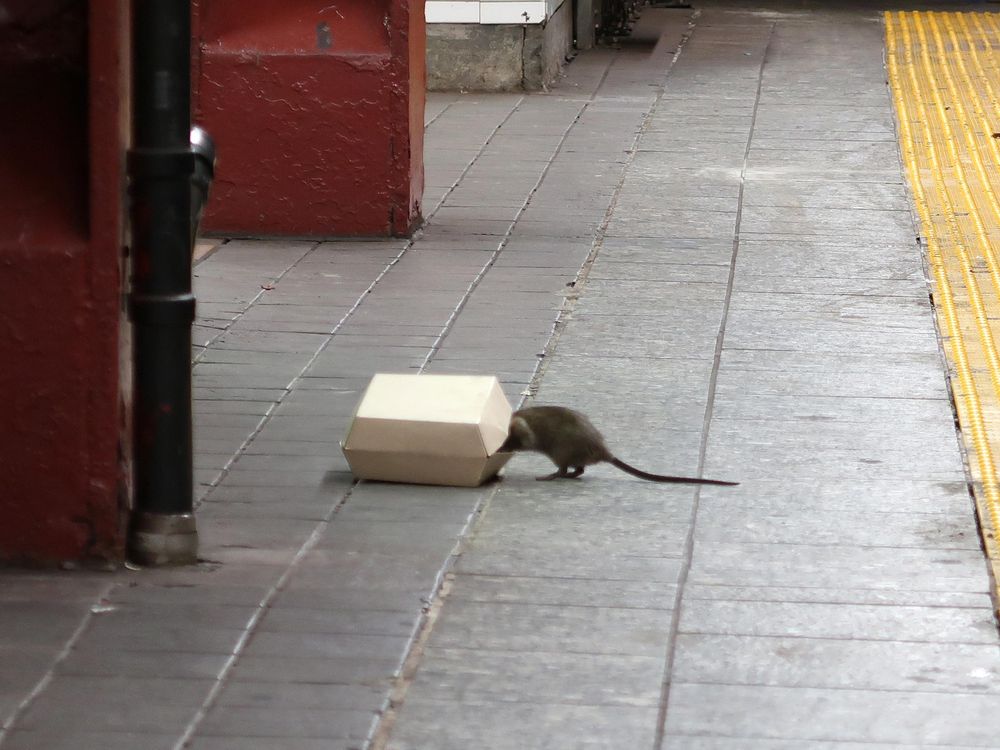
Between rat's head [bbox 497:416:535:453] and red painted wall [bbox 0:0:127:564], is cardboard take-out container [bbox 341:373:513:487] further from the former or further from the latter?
red painted wall [bbox 0:0:127:564]

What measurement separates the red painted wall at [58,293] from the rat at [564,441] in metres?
1.38

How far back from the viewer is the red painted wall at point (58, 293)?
4977 mm

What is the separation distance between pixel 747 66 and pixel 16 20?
1234cm

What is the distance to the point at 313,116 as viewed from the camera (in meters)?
9.75

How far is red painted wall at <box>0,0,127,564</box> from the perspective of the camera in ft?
16.3

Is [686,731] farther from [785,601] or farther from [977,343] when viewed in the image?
[977,343]

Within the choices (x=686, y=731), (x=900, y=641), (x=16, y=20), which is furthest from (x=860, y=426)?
(x=16, y=20)

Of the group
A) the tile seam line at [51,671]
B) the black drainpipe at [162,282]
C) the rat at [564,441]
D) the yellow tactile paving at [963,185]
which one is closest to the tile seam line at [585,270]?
the rat at [564,441]

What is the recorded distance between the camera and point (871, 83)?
15594 millimetres

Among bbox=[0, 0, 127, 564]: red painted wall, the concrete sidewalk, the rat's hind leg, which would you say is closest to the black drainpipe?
bbox=[0, 0, 127, 564]: red painted wall

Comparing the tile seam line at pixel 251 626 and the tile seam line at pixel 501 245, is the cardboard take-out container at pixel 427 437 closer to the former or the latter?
the tile seam line at pixel 251 626

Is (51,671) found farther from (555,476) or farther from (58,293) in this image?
(555,476)

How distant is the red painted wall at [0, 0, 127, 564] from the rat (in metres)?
1.38

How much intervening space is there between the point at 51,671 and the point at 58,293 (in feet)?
3.66
